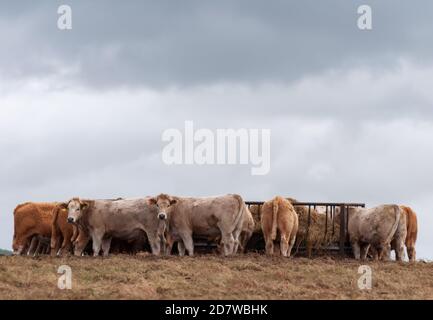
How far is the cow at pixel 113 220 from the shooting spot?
79.2 feet

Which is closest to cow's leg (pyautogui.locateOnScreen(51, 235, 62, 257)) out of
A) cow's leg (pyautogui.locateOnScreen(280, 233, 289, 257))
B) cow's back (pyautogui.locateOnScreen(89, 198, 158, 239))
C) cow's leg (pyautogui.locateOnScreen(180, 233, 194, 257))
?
cow's back (pyautogui.locateOnScreen(89, 198, 158, 239))

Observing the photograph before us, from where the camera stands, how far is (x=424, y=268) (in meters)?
22.1

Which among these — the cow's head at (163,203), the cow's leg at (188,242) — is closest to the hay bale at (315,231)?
the cow's leg at (188,242)

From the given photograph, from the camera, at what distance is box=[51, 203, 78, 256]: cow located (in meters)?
26.1

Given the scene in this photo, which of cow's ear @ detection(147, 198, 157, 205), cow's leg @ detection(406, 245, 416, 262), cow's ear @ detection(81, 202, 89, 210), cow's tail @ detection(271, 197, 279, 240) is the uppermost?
cow's ear @ detection(147, 198, 157, 205)

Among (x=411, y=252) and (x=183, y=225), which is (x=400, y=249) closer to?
(x=411, y=252)

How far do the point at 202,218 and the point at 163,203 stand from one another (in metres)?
1.34

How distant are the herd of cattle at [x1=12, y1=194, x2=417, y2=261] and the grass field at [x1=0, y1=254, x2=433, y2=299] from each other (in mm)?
2051

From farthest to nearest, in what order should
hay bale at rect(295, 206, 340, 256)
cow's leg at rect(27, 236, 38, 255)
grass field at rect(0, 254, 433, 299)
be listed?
cow's leg at rect(27, 236, 38, 255), hay bale at rect(295, 206, 340, 256), grass field at rect(0, 254, 433, 299)

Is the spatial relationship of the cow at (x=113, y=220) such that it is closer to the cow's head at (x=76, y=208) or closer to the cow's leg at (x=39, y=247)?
the cow's head at (x=76, y=208)

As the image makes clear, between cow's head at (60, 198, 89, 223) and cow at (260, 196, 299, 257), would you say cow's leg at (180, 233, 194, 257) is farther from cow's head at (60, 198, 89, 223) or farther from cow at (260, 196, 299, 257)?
Result: cow's head at (60, 198, 89, 223)
